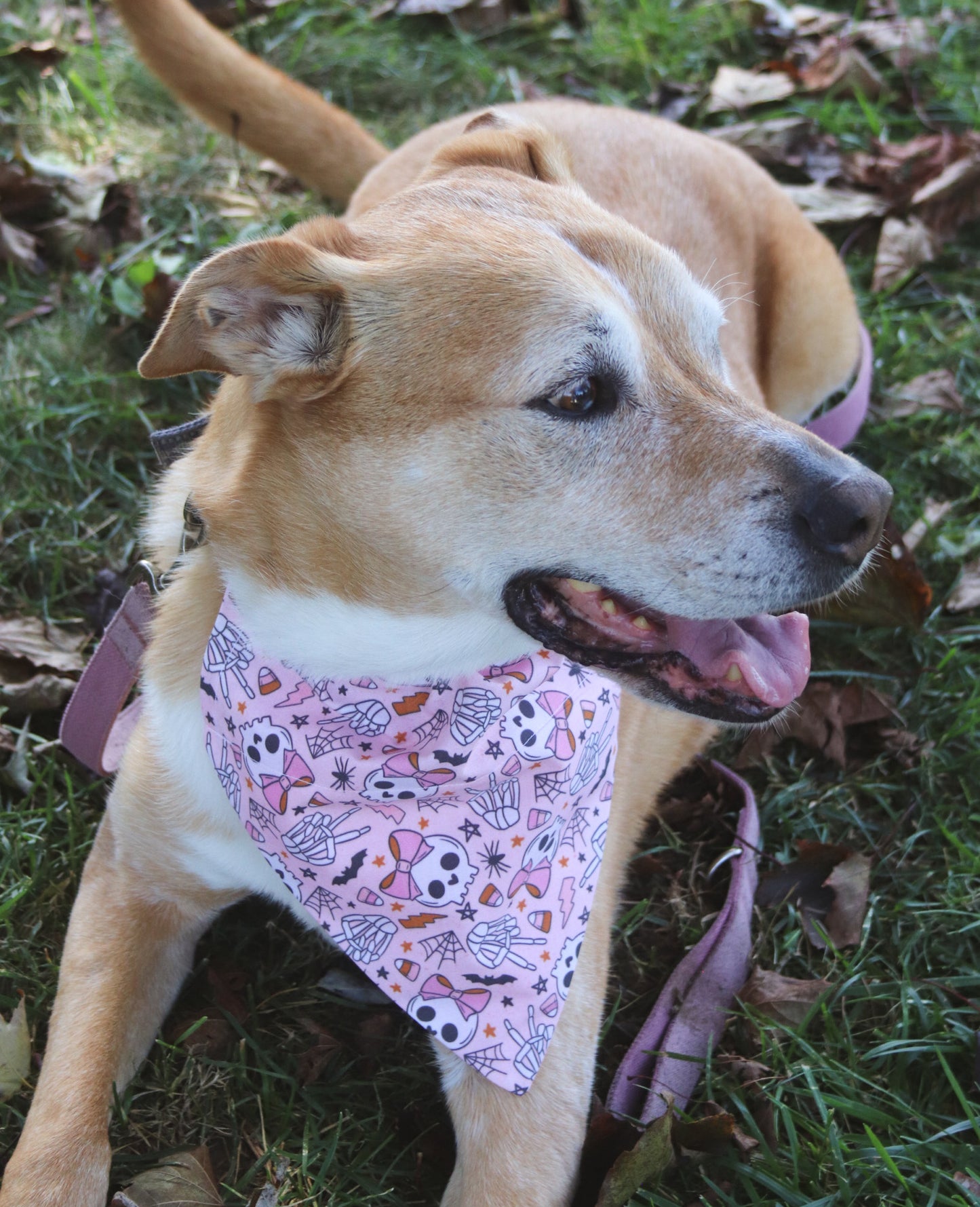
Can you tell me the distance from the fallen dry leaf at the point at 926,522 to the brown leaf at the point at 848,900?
111cm

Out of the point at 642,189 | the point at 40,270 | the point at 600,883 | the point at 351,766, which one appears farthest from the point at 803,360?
the point at 40,270

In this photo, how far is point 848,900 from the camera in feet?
8.95

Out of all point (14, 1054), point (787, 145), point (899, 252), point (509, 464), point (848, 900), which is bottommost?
point (848, 900)

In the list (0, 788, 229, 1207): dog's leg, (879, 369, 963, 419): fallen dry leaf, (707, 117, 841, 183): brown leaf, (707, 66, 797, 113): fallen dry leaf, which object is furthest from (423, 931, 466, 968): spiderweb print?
(707, 66, 797, 113): fallen dry leaf

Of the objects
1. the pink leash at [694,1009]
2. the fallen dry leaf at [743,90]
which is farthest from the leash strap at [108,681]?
the fallen dry leaf at [743,90]

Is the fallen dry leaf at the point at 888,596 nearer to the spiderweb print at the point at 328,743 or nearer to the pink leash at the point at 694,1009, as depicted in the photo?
the pink leash at the point at 694,1009

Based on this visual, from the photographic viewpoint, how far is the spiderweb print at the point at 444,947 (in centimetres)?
222

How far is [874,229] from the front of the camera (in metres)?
4.55

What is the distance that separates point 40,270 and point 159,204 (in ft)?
1.77

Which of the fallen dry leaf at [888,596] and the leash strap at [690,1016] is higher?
the fallen dry leaf at [888,596]

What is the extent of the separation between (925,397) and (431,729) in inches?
104

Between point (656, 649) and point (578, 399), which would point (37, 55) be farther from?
point (656, 649)

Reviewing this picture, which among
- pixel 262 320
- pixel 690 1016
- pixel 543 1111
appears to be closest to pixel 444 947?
pixel 543 1111

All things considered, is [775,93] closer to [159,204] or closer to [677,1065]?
[159,204]
